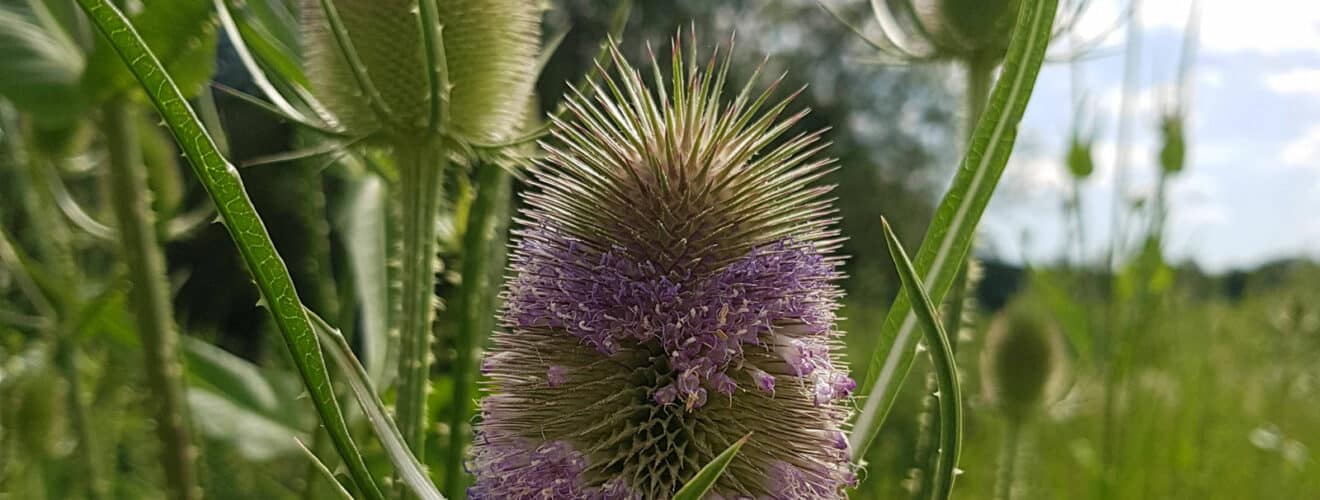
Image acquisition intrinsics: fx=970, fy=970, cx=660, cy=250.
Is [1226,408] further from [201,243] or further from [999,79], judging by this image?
[201,243]

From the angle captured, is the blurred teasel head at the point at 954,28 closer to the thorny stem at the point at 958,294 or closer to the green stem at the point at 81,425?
the thorny stem at the point at 958,294

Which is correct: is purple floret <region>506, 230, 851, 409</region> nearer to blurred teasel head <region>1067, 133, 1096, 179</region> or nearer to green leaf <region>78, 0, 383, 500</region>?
green leaf <region>78, 0, 383, 500</region>

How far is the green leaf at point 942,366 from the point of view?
0.65 m

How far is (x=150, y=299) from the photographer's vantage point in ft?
4.52

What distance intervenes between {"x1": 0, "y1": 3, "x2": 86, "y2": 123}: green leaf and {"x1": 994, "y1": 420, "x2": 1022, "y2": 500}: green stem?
1.65m

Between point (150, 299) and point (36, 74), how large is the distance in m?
0.36

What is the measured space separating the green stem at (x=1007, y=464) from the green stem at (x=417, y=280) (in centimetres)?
114

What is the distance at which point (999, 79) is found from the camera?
74 cm

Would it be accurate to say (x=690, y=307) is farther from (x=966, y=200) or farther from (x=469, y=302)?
(x=469, y=302)

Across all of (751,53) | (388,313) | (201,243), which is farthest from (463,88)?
(751,53)

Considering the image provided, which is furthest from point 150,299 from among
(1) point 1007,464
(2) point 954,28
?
(1) point 1007,464

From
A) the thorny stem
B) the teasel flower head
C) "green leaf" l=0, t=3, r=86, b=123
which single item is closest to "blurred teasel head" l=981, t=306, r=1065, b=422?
the thorny stem

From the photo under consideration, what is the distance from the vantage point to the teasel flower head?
0.87 m

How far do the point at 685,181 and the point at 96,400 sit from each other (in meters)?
1.97
